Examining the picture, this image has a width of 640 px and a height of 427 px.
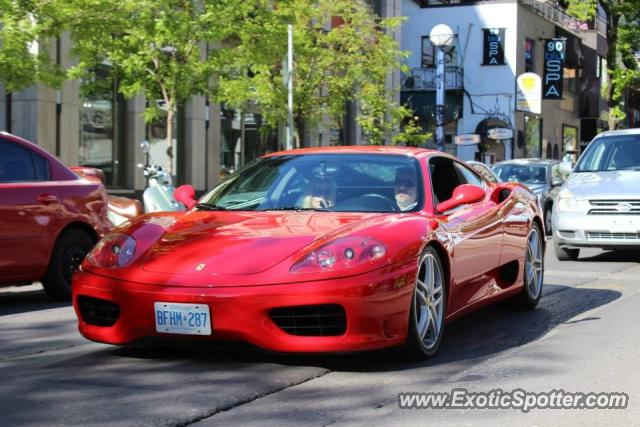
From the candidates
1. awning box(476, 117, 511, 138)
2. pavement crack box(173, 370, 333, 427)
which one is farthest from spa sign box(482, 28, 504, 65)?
pavement crack box(173, 370, 333, 427)

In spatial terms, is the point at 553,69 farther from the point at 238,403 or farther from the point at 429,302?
the point at 238,403

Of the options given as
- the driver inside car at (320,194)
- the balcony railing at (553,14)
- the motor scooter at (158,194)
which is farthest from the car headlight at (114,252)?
the balcony railing at (553,14)

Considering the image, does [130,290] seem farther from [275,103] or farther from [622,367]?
[275,103]

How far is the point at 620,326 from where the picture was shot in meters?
7.95

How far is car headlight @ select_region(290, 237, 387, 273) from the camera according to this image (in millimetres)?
5668

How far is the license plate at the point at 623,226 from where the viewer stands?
13.4 metres

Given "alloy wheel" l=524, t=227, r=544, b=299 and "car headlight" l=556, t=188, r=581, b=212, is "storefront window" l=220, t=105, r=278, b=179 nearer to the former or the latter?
"car headlight" l=556, t=188, r=581, b=212

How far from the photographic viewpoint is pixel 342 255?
18.8ft

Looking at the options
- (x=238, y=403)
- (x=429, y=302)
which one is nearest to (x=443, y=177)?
(x=429, y=302)

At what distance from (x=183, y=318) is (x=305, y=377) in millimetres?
737

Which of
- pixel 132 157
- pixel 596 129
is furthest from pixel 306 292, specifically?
pixel 596 129

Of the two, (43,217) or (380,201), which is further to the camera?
(43,217)

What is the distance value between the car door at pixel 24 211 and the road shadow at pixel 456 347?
8.40ft
